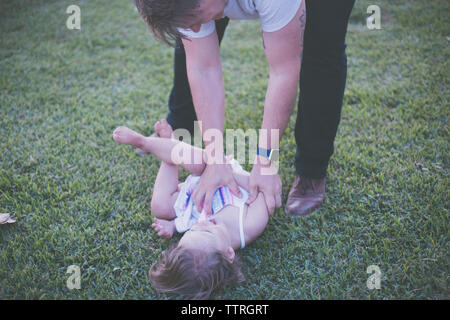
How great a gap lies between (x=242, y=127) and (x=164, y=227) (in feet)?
3.65

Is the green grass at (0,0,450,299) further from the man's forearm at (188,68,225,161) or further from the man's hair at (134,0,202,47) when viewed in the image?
the man's hair at (134,0,202,47)

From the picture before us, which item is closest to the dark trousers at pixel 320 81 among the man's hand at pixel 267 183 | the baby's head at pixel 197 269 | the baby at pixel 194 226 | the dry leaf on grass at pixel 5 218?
the man's hand at pixel 267 183

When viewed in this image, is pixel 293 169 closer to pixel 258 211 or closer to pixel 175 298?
pixel 258 211

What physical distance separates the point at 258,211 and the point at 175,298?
0.61 metres

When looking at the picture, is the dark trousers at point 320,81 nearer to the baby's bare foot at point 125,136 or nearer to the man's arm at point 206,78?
the man's arm at point 206,78

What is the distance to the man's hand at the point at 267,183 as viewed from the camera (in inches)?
72.6

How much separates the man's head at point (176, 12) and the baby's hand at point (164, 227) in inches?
39.5

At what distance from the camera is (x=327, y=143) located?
6.39ft

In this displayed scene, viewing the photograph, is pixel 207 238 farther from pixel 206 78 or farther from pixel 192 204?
pixel 206 78

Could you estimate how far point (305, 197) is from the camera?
2078mm

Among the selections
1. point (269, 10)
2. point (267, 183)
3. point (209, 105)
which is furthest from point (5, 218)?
point (269, 10)

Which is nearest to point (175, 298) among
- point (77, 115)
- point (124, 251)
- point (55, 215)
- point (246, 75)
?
point (124, 251)

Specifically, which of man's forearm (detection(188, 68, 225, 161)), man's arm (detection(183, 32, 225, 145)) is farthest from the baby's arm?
man's arm (detection(183, 32, 225, 145))

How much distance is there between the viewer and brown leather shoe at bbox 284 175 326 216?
2.05 meters
